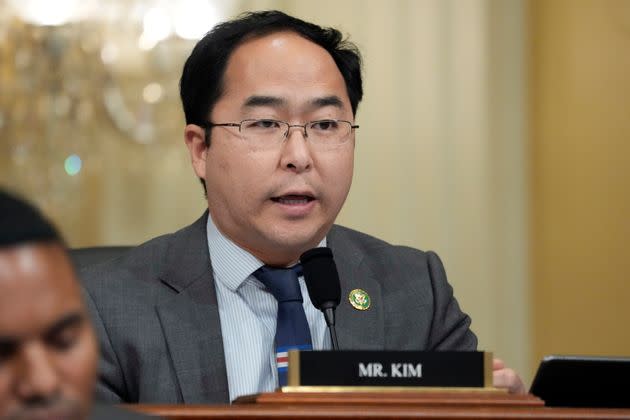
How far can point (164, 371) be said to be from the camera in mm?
1988

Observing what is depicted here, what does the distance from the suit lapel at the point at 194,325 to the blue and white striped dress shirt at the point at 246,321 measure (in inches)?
0.9

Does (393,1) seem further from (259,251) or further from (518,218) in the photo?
(259,251)

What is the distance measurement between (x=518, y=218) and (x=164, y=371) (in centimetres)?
297

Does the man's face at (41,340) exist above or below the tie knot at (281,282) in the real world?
above

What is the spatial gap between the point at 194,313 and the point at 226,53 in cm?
53

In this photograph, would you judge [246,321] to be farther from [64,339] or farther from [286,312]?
[64,339]

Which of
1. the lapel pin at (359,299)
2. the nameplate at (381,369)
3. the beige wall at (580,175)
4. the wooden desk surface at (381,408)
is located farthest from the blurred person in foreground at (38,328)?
the beige wall at (580,175)

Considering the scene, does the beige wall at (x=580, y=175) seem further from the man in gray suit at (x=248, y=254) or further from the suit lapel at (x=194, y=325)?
the suit lapel at (x=194, y=325)

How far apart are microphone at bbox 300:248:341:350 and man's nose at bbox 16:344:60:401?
978 mm

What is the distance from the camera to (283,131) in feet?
6.90

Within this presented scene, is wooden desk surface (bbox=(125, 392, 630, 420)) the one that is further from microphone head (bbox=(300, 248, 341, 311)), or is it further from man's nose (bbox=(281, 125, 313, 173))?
man's nose (bbox=(281, 125, 313, 173))

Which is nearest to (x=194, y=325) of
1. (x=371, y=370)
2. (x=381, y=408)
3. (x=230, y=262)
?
(x=230, y=262)

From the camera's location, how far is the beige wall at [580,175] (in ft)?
12.4

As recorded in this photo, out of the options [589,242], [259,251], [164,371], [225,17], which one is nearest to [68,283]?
[164,371]
